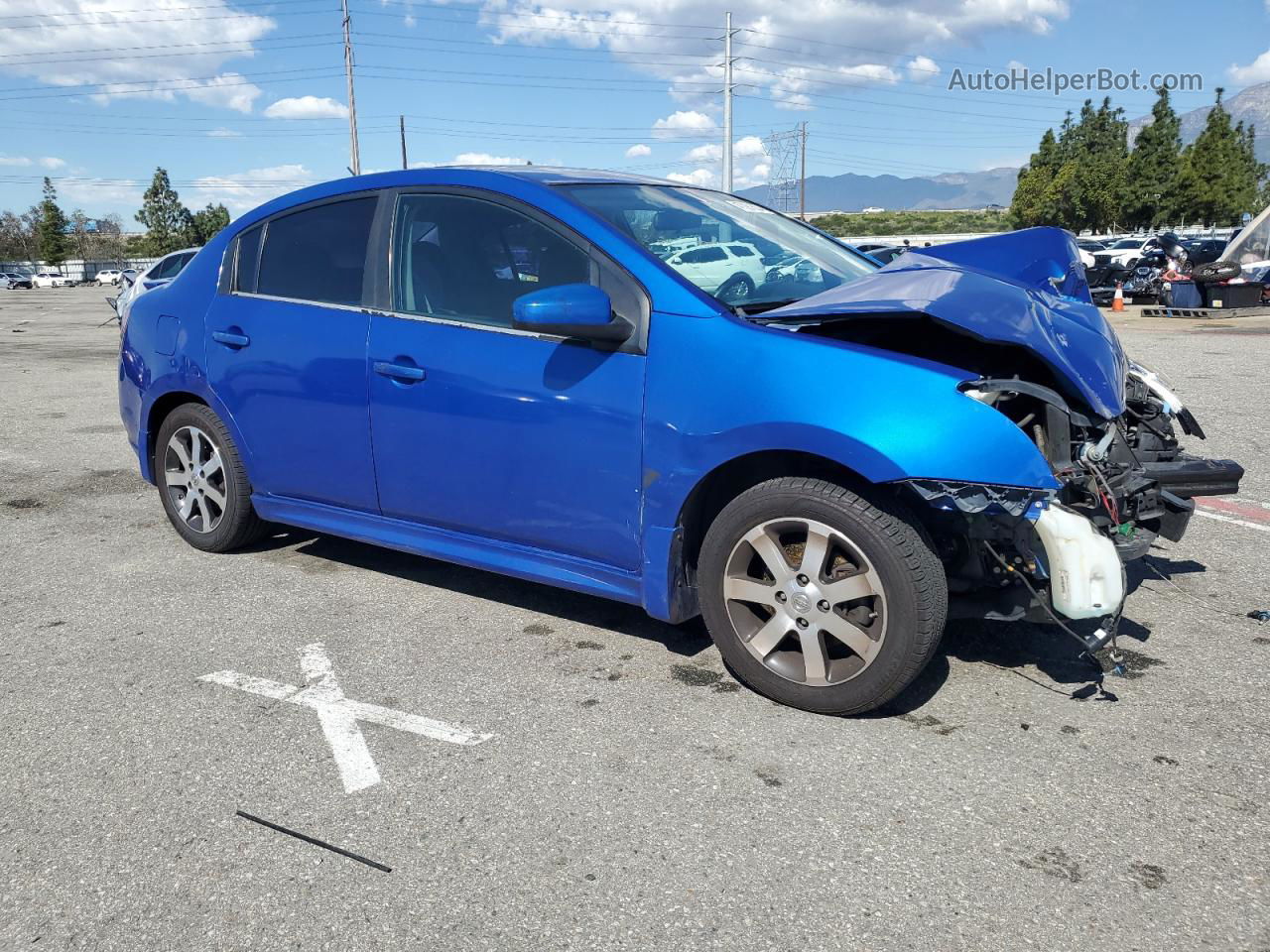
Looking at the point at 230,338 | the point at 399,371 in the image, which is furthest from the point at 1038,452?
the point at 230,338

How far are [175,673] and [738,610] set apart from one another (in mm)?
1985

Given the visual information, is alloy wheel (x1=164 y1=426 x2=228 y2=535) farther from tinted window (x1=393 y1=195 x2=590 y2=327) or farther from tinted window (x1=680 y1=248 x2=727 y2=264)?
tinted window (x1=680 y1=248 x2=727 y2=264)

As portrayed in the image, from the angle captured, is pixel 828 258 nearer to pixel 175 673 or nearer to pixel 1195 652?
pixel 1195 652

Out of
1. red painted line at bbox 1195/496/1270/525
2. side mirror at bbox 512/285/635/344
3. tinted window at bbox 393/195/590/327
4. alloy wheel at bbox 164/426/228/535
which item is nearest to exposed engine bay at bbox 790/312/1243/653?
side mirror at bbox 512/285/635/344

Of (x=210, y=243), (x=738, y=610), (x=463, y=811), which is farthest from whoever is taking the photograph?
(x=210, y=243)

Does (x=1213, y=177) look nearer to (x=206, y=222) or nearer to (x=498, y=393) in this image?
(x=498, y=393)

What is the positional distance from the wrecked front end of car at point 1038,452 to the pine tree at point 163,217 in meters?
101

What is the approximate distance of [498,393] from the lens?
3619mm

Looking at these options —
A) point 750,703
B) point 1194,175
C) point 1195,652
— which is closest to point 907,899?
point 750,703

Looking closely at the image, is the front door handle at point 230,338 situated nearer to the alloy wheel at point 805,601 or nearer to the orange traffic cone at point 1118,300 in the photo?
the alloy wheel at point 805,601

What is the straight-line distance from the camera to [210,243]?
4.78 metres

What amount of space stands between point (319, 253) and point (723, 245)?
1.69 metres

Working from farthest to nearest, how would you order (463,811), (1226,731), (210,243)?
1. (210,243)
2. (1226,731)
3. (463,811)

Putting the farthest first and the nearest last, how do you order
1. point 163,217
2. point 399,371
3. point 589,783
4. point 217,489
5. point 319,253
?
point 163,217, point 217,489, point 319,253, point 399,371, point 589,783
